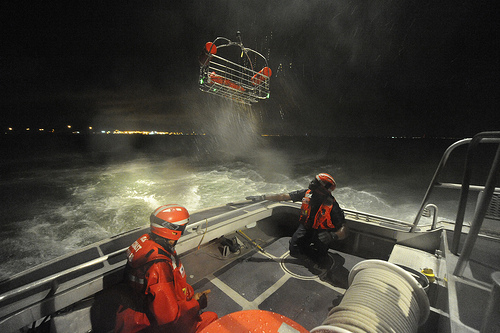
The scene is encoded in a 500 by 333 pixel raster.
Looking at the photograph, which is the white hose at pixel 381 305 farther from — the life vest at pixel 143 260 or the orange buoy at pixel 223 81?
the orange buoy at pixel 223 81

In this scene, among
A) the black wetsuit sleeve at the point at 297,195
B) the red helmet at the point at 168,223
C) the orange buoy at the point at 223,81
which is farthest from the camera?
the black wetsuit sleeve at the point at 297,195

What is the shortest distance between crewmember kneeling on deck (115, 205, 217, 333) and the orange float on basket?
0.52 metres

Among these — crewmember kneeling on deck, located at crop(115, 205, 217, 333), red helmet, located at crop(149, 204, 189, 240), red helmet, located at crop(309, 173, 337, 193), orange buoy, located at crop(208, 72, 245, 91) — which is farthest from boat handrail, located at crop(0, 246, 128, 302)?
orange buoy, located at crop(208, 72, 245, 91)

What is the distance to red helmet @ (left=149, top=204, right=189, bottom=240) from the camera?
2244mm

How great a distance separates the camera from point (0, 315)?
76.5 inches

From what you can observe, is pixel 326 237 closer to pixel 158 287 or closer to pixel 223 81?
pixel 158 287

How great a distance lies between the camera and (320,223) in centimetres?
405

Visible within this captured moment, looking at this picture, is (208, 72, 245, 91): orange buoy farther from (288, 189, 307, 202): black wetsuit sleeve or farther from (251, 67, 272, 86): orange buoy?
(288, 189, 307, 202): black wetsuit sleeve

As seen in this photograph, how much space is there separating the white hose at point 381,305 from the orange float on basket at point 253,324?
0.83 feet

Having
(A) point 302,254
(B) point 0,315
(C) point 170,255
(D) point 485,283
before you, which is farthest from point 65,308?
(D) point 485,283

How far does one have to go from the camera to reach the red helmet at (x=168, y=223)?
2.24 metres

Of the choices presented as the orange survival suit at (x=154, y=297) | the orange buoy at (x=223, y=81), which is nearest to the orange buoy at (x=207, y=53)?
the orange buoy at (x=223, y=81)

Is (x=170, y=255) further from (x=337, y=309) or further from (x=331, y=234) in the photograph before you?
(x=331, y=234)

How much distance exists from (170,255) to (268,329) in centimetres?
118
